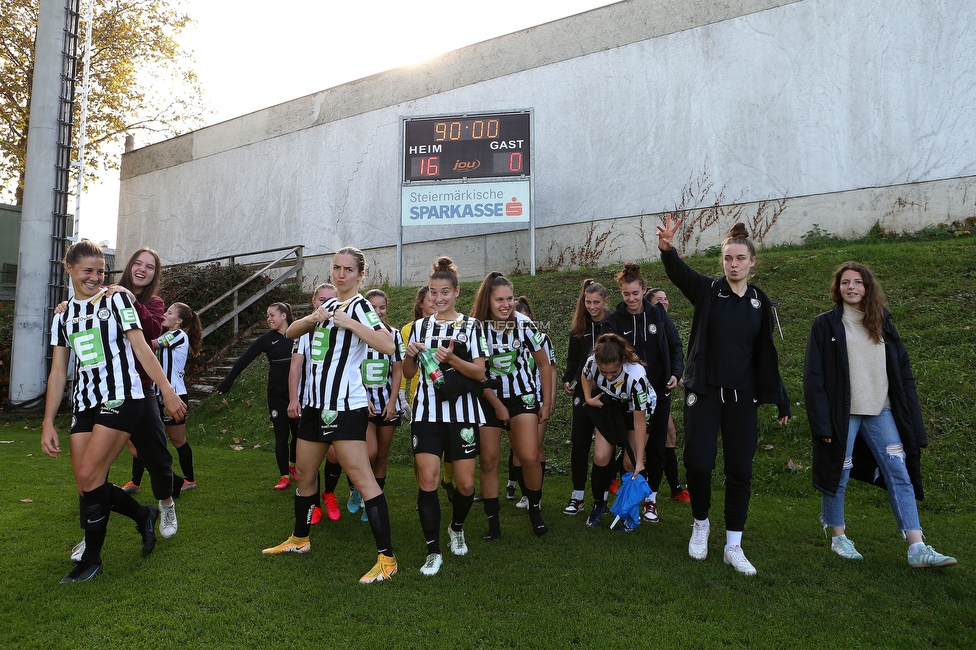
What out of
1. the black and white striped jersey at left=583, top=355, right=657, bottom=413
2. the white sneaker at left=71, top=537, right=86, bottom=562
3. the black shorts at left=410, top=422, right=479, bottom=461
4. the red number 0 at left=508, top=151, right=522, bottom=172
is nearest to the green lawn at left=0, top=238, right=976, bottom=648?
the white sneaker at left=71, top=537, right=86, bottom=562

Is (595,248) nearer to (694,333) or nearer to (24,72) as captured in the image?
(694,333)

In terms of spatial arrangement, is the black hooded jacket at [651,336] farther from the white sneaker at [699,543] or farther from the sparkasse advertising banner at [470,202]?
the sparkasse advertising banner at [470,202]

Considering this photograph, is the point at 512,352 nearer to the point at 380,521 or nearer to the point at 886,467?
the point at 380,521

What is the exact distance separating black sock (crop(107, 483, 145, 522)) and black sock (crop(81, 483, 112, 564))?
105 mm

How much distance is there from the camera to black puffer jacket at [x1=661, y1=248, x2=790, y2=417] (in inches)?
154

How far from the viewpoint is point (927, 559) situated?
3.63 meters

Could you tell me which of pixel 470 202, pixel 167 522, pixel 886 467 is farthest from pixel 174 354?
pixel 470 202

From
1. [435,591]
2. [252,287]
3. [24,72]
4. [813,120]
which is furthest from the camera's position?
[24,72]

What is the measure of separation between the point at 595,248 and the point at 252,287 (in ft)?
24.8

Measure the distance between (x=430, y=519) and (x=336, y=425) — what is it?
2.62 feet

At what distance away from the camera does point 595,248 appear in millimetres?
13125

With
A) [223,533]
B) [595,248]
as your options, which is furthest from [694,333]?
[595,248]

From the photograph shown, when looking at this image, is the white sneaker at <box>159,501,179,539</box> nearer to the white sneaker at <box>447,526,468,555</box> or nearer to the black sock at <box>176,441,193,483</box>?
the black sock at <box>176,441,193,483</box>

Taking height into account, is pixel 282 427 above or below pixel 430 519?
above
